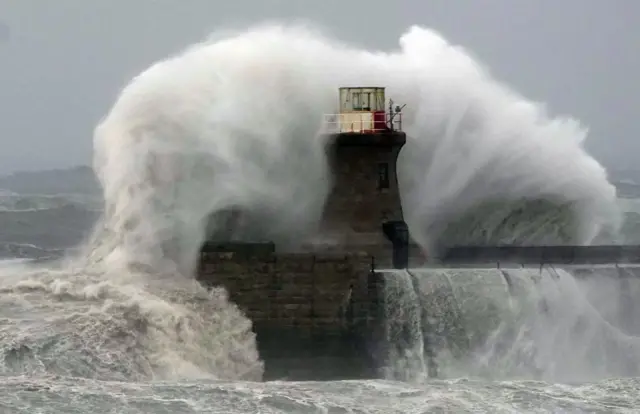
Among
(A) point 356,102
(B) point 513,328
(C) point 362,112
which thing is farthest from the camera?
(A) point 356,102

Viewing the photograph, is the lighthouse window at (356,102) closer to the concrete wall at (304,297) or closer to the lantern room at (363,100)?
the lantern room at (363,100)

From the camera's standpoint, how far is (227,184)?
15297 millimetres

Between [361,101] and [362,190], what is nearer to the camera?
[362,190]

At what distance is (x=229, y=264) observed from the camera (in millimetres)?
13758

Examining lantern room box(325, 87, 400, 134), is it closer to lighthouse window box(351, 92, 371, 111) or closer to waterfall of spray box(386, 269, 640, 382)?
lighthouse window box(351, 92, 371, 111)

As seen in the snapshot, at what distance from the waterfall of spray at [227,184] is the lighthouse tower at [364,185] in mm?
563

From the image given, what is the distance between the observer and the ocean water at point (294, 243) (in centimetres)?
1154

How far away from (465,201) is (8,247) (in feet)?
39.0

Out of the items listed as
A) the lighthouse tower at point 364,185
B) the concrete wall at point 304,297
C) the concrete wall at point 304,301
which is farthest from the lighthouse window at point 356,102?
the concrete wall at point 304,297

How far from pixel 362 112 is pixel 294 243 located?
2.09 meters

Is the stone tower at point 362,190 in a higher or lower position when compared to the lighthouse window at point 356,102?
lower

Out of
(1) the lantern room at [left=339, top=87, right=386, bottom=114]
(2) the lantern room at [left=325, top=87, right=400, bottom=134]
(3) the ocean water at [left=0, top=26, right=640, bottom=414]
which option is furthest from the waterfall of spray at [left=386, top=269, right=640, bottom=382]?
(1) the lantern room at [left=339, top=87, right=386, bottom=114]

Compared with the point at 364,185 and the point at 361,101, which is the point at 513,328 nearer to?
the point at 364,185

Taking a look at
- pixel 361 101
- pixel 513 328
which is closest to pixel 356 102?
pixel 361 101
